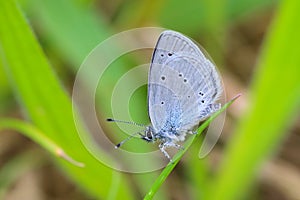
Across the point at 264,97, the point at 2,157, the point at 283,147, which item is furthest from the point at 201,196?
the point at 2,157

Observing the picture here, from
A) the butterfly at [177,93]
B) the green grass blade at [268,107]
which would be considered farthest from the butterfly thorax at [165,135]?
the green grass blade at [268,107]

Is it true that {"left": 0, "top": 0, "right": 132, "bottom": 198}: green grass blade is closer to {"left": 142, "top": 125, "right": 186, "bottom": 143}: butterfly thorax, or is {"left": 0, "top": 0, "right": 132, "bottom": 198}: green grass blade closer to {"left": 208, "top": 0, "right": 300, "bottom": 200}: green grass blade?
{"left": 142, "top": 125, "right": 186, "bottom": 143}: butterfly thorax

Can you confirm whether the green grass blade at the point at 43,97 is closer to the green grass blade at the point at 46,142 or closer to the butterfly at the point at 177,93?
the green grass blade at the point at 46,142

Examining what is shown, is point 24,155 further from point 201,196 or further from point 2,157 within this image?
point 201,196

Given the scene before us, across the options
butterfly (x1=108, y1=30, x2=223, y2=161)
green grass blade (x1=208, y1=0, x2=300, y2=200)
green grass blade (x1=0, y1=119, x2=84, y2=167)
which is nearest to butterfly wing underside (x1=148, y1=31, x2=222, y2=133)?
butterfly (x1=108, y1=30, x2=223, y2=161)

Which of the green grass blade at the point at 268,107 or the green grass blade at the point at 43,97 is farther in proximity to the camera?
the green grass blade at the point at 268,107

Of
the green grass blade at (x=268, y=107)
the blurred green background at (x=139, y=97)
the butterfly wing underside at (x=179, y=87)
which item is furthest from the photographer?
the green grass blade at (x=268, y=107)

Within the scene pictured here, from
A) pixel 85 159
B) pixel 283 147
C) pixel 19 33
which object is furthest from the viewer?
pixel 283 147
